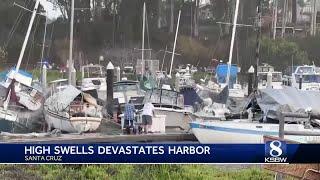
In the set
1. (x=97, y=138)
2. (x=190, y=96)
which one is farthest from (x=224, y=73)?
(x=97, y=138)

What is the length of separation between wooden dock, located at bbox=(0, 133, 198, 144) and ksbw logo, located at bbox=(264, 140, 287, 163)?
0.66m

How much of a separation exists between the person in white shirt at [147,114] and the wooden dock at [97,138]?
164mm

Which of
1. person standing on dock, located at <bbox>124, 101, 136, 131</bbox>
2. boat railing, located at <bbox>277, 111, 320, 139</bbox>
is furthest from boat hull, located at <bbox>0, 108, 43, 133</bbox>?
boat railing, located at <bbox>277, 111, 320, 139</bbox>

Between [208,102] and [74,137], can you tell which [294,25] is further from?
[74,137]

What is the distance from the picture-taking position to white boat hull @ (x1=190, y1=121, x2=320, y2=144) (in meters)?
3.79

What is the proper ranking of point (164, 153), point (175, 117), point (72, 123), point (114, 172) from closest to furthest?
point (164, 153), point (114, 172), point (175, 117), point (72, 123)

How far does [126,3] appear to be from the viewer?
13.9ft

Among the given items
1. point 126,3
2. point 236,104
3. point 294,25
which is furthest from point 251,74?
point 126,3

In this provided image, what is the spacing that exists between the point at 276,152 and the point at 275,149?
0.07 ft

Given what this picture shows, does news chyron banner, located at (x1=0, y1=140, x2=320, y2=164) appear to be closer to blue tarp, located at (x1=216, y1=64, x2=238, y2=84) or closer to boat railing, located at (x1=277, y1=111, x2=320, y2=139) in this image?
boat railing, located at (x1=277, y1=111, x2=320, y2=139)

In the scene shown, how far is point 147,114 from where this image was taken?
13.6ft

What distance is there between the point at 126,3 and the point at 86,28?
0.41 meters

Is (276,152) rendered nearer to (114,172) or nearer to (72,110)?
(114,172)

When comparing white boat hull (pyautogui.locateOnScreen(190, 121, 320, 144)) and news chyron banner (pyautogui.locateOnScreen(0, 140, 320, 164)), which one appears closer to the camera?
news chyron banner (pyautogui.locateOnScreen(0, 140, 320, 164))
